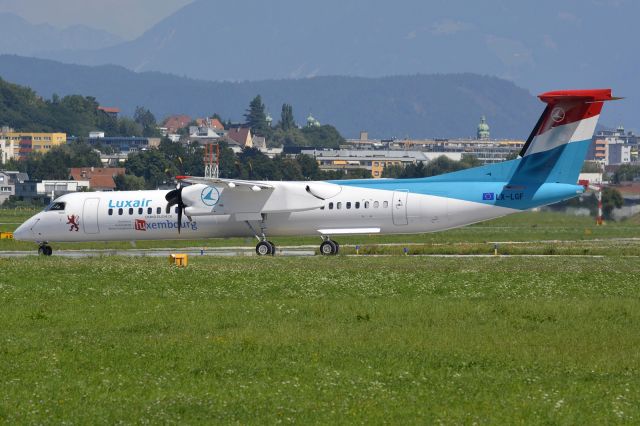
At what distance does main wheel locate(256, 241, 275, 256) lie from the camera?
4894 cm

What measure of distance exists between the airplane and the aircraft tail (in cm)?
4

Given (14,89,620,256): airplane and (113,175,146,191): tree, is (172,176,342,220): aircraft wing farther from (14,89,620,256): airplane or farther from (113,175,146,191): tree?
(113,175,146,191): tree

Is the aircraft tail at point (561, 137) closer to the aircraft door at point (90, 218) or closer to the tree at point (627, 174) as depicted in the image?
the aircraft door at point (90, 218)

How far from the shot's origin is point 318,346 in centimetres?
2339

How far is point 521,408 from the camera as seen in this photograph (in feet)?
59.5

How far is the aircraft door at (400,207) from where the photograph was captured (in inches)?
1854

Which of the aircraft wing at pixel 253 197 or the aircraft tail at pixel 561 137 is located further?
the aircraft wing at pixel 253 197

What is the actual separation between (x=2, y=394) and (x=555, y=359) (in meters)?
10.0

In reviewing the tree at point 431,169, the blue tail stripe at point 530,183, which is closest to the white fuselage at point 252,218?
the blue tail stripe at point 530,183

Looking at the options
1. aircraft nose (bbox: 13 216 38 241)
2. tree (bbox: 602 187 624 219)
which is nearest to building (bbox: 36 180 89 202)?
tree (bbox: 602 187 624 219)

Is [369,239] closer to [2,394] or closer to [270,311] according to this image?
[270,311]

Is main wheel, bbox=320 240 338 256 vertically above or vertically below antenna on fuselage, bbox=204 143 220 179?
below

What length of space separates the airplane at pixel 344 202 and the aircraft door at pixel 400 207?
0.13ft

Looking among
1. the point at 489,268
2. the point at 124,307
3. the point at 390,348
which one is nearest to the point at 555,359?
the point at 390,348
